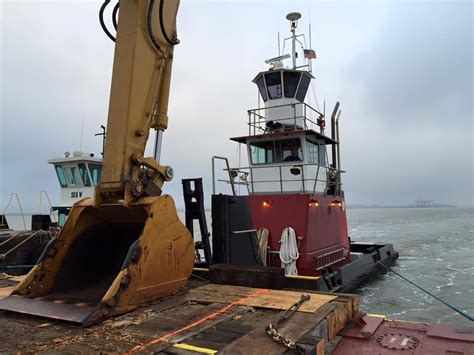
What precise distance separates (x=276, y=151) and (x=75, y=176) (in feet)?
26.5

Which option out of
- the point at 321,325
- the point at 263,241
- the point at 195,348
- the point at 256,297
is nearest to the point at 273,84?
the point at 263,241

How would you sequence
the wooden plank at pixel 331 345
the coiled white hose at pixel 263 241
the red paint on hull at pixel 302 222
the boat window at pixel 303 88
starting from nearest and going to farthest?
1. the wooden plank at pixel 331 345
2. the red paint on hull at pixel 302 222
3. the coiled white hose at pixel 263 241
4. the boat window at pixel 303 88

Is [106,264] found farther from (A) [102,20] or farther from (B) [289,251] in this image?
(B) [289,251]

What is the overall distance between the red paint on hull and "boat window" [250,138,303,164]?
5.68ft

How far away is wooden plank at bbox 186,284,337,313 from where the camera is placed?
164 inches

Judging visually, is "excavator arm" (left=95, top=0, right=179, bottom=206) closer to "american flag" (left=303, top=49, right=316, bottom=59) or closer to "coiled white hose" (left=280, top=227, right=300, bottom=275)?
"coiled white hose" (left=280, top=227, right=300, bottom=275)

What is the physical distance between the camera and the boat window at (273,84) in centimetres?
1380

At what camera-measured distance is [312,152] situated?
12.8 meters

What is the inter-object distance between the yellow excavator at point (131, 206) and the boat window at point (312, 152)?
807 centimetres

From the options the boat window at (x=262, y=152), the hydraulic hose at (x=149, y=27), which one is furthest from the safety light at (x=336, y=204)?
the hydraulic hose at (x=149, y=27)

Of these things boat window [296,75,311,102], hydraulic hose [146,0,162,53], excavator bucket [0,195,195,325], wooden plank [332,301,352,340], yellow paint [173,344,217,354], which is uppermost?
boat window [296,75,311,102]

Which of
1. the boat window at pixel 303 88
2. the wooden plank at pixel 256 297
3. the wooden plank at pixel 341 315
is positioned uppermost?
the boat window at pixel 303 88

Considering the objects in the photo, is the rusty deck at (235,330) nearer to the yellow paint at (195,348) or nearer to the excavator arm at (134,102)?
the yellow paint at (195,348)

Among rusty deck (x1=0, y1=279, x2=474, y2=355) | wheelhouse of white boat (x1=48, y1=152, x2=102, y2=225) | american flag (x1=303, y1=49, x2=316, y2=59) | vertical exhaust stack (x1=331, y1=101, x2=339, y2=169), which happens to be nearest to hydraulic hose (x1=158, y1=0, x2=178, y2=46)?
rusty deck (x1=0, y1=279, x2=474, y2=355)
